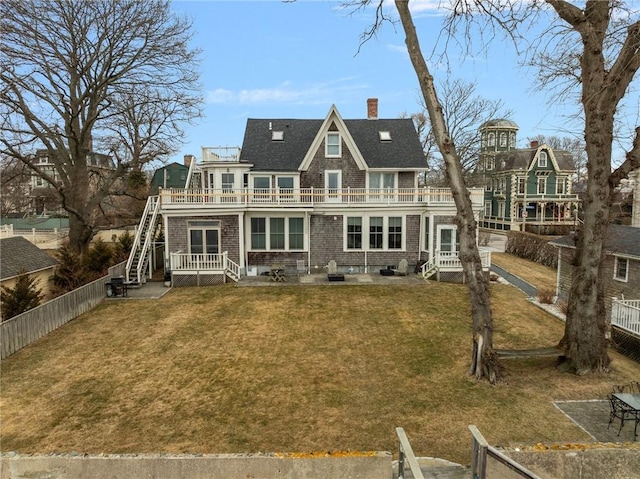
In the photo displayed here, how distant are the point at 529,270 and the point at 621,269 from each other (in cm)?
913

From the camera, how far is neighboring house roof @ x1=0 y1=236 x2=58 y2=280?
16998 millimetres

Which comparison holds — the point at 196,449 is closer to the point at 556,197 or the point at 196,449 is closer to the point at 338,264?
the point at 338,264

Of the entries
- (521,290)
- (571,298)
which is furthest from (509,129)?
(571,298)

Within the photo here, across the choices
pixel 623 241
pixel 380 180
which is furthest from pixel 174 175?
pixel 623 241

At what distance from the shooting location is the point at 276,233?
21.6 metres

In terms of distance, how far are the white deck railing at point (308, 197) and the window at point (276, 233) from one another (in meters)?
1.12

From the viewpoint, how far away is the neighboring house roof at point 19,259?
669 inches

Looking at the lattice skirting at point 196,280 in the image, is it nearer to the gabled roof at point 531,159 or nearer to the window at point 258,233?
the window at point 258,233

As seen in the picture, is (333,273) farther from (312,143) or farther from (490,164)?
(490,164)

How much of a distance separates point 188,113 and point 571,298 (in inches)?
866

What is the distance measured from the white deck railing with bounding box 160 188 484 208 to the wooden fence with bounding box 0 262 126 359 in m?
5.67

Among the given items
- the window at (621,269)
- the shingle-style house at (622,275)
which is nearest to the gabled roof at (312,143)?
the shingle-style house at (622,275)

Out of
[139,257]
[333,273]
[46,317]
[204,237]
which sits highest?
[204,237]

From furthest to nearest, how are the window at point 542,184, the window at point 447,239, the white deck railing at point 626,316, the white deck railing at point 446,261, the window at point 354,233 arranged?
the window at point 542,184, the window at point 354,233, the window at point 447,239, the white deck railing at point 446,261, the white deck railing at point 626,316
